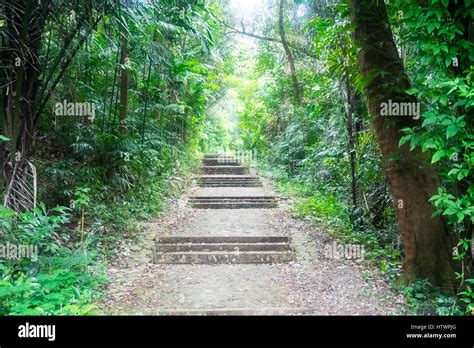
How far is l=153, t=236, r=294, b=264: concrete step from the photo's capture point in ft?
17.9

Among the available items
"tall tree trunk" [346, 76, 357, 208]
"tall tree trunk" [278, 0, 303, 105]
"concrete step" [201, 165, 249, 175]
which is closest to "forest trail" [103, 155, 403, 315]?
"tall tree trunk" [346, 76, 357, 208]

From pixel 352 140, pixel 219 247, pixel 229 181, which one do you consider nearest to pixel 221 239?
pixel 219 247

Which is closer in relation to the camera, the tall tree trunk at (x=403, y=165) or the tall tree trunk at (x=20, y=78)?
the tall tree trunk at (x=403, y=165)

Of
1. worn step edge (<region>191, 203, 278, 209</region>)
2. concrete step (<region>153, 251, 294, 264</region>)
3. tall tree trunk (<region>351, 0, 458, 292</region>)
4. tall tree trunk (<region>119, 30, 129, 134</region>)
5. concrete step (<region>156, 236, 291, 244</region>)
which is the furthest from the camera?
worn step edge (<region>191, 203, 278, 209</region>)

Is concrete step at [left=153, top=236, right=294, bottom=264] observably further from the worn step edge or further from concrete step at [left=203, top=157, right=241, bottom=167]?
concrete step at [left=203, top=157, right=241, bottom=167]

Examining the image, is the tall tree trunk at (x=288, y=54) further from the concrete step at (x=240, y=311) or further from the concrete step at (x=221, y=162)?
the concrete step at (x=240, y=311)

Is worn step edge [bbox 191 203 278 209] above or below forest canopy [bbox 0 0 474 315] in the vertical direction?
below

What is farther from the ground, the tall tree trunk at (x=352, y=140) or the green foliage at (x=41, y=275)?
the tall tree trunk at (x=352, y=140)

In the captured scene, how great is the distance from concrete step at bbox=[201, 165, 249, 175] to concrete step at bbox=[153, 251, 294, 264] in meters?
10.2

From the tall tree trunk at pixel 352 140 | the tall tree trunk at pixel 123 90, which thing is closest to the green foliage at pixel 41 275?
the tall tree trunk at pixel 123 90

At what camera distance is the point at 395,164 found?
409cm

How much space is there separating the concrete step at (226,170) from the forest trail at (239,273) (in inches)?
302

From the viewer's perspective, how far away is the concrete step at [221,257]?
5.43 m

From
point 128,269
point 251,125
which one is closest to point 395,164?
point 128,269
